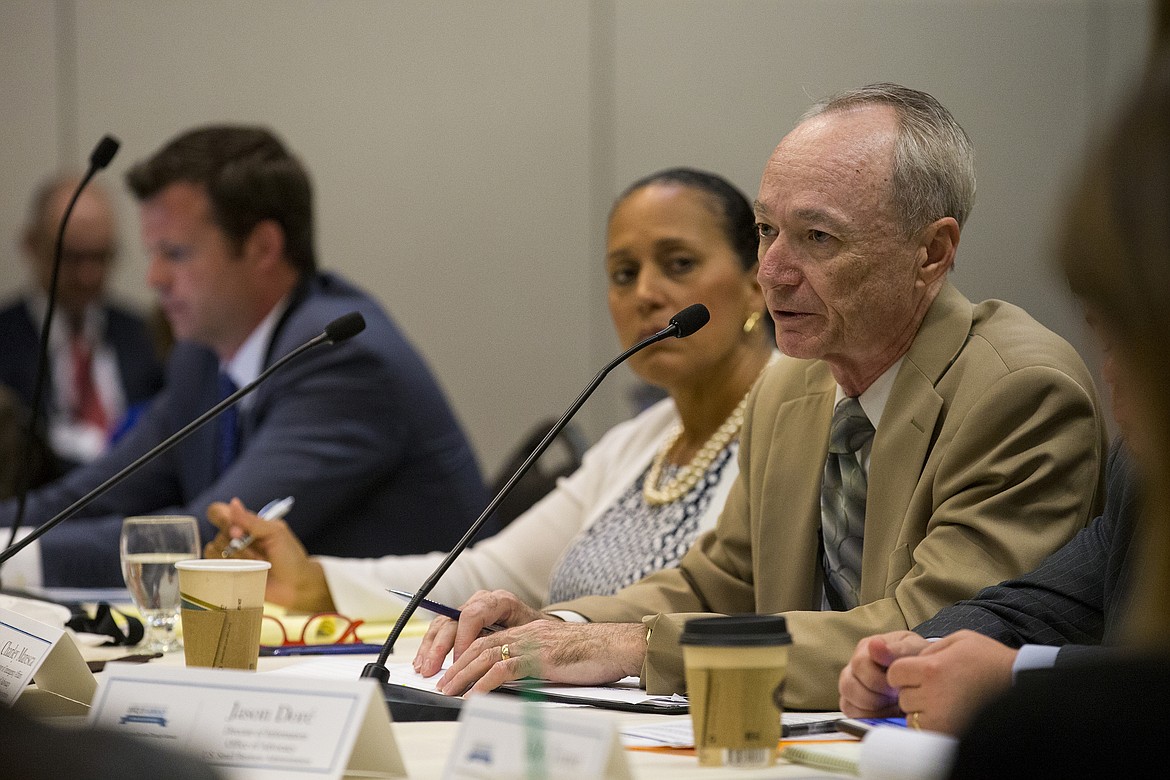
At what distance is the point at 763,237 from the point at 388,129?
3708mm

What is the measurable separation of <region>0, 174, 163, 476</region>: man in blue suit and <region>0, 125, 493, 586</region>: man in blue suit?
2037 millimetres

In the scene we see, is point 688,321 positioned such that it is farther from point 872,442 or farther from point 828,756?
point 828,756

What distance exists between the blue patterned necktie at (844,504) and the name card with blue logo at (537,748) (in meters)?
0.89

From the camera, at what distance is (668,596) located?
1980mm

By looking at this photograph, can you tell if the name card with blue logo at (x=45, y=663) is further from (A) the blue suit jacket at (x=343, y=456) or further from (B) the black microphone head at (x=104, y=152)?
(A) the blue suit jacket at (x=343, y=456)

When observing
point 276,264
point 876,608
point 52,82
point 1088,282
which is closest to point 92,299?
point 52,82

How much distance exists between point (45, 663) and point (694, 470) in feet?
3.97

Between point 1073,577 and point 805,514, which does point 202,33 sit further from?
point 1073,577

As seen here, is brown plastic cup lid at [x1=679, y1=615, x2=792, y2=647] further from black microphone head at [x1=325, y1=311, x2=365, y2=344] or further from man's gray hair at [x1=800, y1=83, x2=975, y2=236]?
black microphone head at [x1=325, y1=311, x2=365, y2=344]

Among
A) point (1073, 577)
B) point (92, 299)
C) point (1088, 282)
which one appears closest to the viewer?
point (1088, 282)

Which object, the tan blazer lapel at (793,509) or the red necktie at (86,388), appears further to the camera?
the red necktie at (86,388)

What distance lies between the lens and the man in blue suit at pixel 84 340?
18.4 feet

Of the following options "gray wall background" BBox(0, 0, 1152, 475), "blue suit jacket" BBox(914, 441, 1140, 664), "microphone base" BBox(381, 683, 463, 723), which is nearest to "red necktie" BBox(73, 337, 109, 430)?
"gray wall background" BBox(0, 0, 1152, 475)

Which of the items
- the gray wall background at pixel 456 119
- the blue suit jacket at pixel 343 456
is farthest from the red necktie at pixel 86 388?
the blue suit jacket at pixel 343 456
